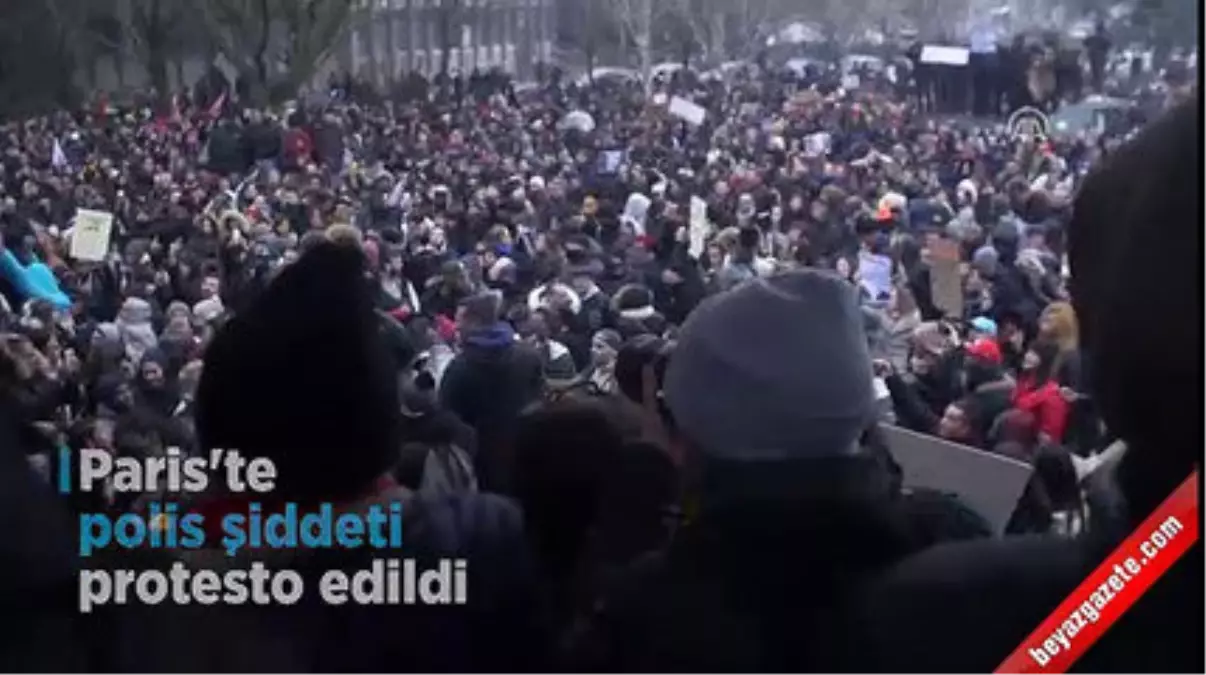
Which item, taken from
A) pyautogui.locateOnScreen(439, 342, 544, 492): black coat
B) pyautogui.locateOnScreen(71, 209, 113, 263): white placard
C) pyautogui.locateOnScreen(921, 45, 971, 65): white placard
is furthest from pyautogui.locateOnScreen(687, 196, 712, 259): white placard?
pyautogui.locateOnScreen(71, 209, 113, 263): white placard

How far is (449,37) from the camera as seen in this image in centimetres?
383

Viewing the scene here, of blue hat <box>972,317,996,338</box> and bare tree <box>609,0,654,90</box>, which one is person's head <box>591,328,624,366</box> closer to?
bare tree <box>609,0,654,90</box>

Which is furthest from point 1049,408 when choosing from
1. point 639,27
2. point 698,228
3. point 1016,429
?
point 639,27

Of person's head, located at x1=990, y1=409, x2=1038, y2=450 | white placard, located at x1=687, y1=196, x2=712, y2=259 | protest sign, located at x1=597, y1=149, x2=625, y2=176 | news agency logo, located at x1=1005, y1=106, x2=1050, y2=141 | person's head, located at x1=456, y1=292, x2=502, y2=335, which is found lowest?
person's head, located at x1=990, y1=409, x2=1038, y2=450

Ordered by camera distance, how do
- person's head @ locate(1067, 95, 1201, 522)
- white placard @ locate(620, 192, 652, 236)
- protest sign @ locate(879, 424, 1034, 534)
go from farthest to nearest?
white placard @ locate(620, 192, 652, 236)
protest sign @ locate(879, 424, 1034, 534)
person's head @ locate(1067, 95, 1201, 522)

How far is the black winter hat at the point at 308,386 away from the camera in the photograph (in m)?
3.66

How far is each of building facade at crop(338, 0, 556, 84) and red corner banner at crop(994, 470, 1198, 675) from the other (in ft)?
3.21

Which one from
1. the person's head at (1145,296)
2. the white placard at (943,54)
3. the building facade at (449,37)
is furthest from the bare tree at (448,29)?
the person's head at (1145,296)

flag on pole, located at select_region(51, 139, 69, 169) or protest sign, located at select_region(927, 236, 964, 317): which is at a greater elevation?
flag on pole, located at select_region(51, 139, 69, 169)

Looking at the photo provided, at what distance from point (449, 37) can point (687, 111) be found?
1.08 feet

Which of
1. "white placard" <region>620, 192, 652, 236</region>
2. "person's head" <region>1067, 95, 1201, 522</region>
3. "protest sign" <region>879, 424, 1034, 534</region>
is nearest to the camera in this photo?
"person's head" <region>1067, 95, 1201, 522</region>

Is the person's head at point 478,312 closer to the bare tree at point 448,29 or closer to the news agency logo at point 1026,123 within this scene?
the bare tree at point 448,29

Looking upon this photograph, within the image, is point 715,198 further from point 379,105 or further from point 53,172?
point 53,172

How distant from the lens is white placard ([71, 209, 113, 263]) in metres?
3.71
